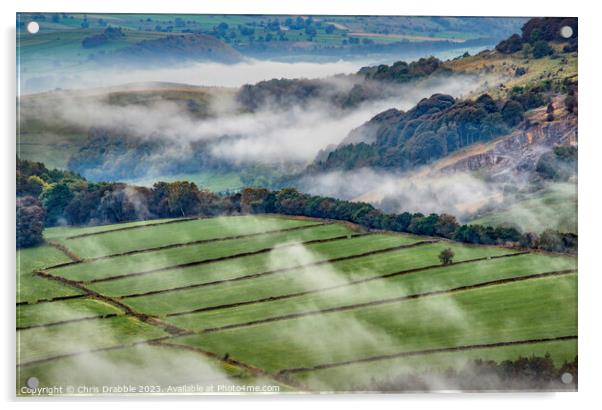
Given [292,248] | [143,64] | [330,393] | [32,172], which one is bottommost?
[330,393]

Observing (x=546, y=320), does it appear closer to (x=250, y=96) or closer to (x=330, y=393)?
(x=330, y=393)

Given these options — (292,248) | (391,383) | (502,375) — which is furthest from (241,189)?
(502,375)

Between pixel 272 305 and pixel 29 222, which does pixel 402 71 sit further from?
pixel 29 222

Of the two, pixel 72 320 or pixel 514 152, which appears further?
pixel 514 152

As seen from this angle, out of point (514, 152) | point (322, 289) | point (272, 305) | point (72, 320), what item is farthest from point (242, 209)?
point (514, 152)

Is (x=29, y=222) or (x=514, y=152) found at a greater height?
(x=514, y=152)

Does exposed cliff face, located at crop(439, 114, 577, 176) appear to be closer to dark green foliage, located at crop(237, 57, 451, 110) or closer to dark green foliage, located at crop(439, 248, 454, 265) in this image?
dark green foliage, located at crop(439, 248, 454, 265)
